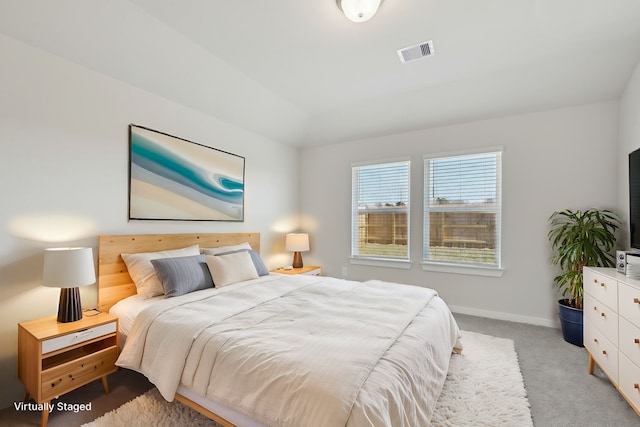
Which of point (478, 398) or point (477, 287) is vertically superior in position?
point (477, 287)

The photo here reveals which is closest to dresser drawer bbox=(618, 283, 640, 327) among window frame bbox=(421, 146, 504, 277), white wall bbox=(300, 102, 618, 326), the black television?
the black television

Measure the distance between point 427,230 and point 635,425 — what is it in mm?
2535

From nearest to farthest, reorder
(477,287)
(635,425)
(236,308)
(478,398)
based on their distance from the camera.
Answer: (635,425) → (478,398) → (236,308) → (477,287)

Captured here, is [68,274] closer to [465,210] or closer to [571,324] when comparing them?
[465,210]

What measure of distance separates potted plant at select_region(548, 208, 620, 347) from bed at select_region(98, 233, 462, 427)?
133cm

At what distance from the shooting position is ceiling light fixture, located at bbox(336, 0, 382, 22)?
1.96m

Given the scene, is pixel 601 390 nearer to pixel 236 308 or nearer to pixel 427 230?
pixel 427 230

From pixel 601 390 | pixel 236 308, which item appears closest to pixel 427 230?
pixel 601 390

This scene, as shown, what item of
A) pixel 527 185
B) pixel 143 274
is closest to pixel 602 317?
pixel 527 185

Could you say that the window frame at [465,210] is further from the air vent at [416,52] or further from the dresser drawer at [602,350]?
the air vent at [416,52]

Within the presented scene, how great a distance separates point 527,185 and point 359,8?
2.79 metres

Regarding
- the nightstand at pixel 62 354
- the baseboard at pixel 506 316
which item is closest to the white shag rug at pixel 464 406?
the nightstand at pixel 62 354

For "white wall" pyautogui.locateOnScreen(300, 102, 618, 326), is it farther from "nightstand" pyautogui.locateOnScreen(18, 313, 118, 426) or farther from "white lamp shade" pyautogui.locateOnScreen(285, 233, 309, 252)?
"nightstand" pyautogui.locateOnScreen(18, 313, 118, 426)

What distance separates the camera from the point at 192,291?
2613 mm
